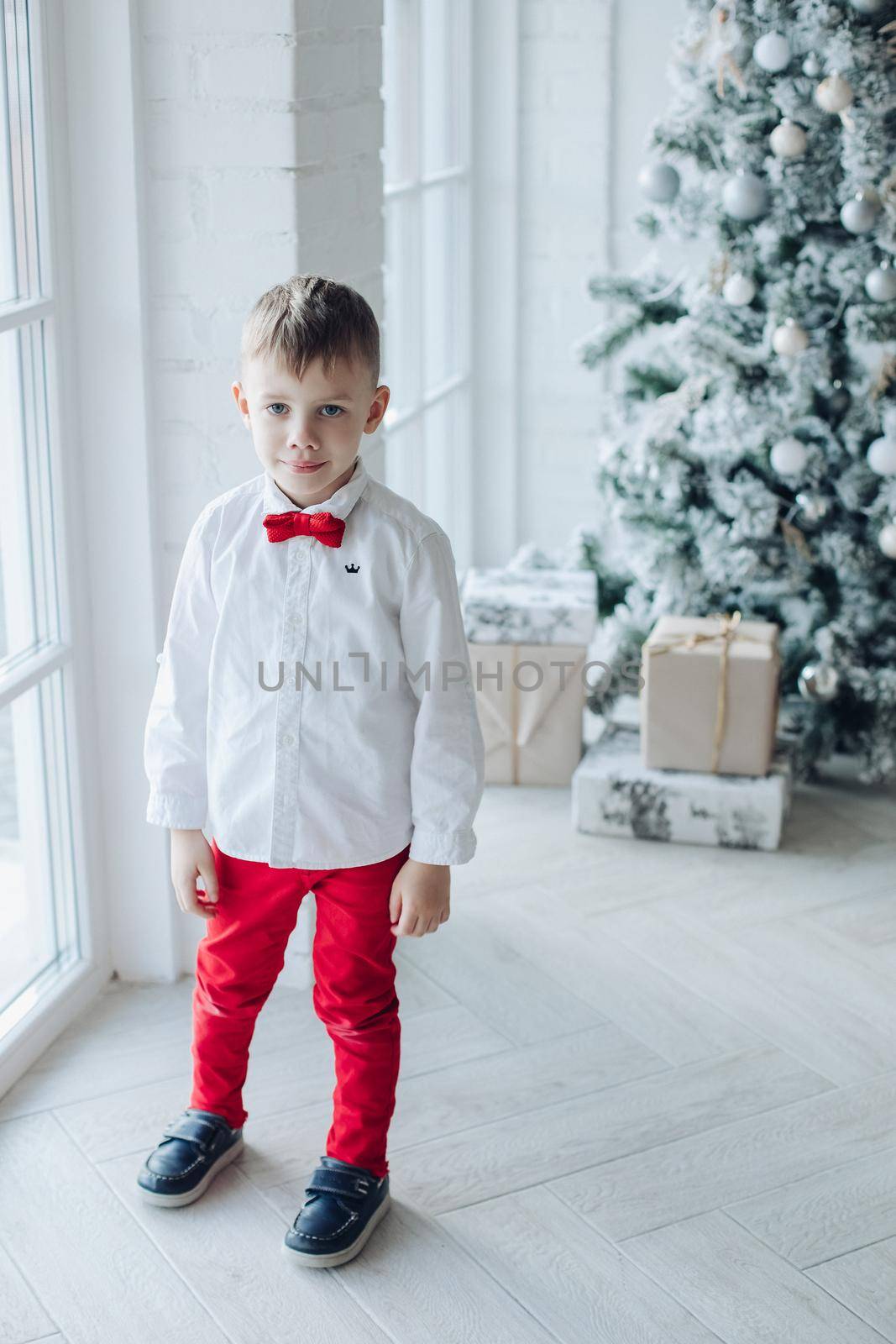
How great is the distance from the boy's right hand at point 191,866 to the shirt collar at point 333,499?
0.38 m

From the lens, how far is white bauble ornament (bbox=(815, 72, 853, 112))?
2.42 metres

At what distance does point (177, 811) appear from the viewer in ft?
5.38

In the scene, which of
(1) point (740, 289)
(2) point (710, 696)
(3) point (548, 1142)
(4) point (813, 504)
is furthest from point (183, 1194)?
(1) point (740, 289)

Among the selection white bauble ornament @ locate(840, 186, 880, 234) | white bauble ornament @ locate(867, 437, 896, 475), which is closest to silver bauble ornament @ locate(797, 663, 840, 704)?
white bauble ornament @ locate(867, 437, 896, 475)

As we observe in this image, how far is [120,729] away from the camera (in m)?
2.13

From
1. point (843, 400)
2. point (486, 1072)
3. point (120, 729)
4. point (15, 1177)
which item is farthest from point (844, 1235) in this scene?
point (843, 400)

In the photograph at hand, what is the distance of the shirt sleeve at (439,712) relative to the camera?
1531 mm

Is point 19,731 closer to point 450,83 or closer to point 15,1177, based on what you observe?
point 15,1177

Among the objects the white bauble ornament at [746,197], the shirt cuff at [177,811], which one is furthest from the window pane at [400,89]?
the shirt cuff at [177,811]

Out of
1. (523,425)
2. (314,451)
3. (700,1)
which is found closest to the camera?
(314,451)

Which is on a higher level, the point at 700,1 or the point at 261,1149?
the point at 700,1

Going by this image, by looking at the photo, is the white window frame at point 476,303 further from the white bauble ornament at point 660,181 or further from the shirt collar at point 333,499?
the shirt collar at point 333,499

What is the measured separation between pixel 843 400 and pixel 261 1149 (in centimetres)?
168

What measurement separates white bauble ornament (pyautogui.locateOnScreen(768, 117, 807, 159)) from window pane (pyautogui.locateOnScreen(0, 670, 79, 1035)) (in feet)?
4.90
